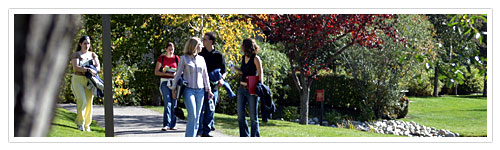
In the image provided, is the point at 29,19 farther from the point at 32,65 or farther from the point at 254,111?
the point at 254,111

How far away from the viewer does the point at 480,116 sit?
51.9 ft

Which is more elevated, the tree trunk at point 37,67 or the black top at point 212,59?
the black top at point 212,59

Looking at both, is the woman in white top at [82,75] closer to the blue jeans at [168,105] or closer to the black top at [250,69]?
the blue jeans at [168,105]

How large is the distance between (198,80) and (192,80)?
0.23 ft

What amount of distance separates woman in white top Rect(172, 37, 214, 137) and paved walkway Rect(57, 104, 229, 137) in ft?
5.65

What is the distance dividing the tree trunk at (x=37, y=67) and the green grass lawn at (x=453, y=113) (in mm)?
12213

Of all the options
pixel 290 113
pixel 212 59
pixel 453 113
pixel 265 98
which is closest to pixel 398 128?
pixel 290 113

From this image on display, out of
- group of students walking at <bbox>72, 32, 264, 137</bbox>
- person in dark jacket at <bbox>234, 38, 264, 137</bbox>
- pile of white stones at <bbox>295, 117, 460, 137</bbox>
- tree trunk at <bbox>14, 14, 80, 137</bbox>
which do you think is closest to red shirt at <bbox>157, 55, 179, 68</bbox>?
group of students walking at <bbox>72, 32, 264, 137</bbox>

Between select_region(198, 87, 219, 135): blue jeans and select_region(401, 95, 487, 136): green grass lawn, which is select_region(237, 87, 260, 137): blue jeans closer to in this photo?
select_region(198, 87, 219, 135): blue jeans

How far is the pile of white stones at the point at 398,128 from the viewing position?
1315 centimetres

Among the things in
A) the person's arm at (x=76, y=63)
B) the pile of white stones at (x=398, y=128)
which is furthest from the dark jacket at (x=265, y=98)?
the pile of white stones at (x=398, y=128)

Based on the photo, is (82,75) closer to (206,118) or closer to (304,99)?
(206,118)

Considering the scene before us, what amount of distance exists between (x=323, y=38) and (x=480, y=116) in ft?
24.4

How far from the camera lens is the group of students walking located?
19.7 ft
